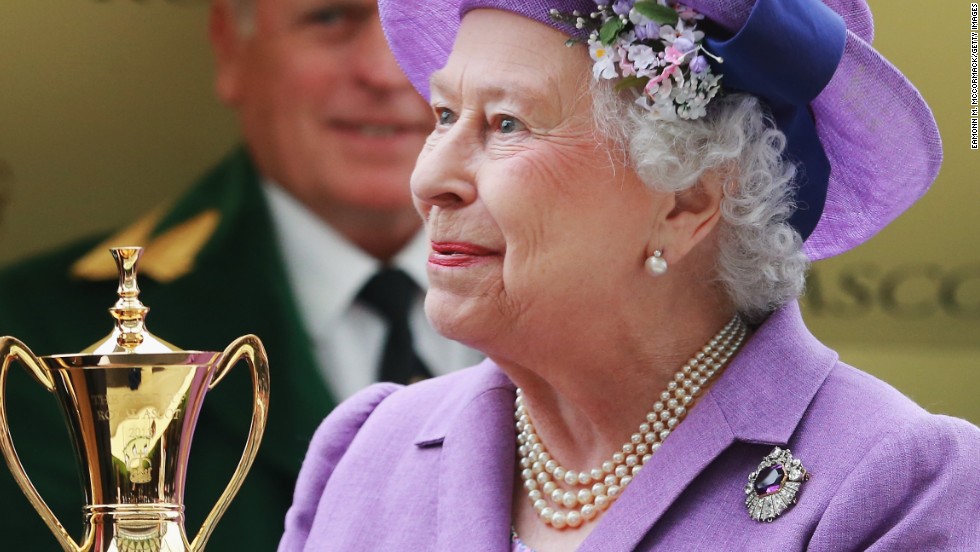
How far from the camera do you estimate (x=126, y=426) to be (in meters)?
1.53

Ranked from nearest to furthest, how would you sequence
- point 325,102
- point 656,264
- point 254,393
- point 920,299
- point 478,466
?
point 254,393
point 656,264
point 478,466
point 325,102
point 920,299

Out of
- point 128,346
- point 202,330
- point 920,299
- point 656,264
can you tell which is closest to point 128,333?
point 128,346

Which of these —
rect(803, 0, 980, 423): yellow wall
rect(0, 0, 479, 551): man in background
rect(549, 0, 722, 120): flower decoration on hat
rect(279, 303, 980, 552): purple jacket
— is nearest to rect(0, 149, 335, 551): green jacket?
rect(0, 0, 479, 551): man in background

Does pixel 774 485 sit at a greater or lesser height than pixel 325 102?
lesser

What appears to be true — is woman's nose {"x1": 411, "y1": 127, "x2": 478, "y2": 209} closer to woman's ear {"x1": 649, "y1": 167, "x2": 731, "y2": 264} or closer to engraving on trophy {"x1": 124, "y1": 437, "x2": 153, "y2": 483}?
woman's ear {"x1": 649, "y1": 167, "x2": 731, "y2": 264}

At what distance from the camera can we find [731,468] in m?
1.67

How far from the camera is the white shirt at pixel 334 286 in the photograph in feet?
10.3

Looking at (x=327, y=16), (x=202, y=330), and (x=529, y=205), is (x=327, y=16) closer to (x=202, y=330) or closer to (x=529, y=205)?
(x=202, y=330)

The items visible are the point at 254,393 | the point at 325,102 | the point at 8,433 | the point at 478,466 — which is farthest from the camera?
the point at 325,102

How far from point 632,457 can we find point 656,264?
26 cm

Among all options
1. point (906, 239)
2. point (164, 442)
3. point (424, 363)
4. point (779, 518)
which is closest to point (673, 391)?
Answer: point (779, 518)

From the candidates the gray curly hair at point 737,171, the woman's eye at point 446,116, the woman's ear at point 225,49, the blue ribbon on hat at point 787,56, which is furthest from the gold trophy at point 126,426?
the woman's ear at point 225,49

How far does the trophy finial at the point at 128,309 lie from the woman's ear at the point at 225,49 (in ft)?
5.06

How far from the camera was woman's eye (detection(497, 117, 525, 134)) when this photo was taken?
172cm
